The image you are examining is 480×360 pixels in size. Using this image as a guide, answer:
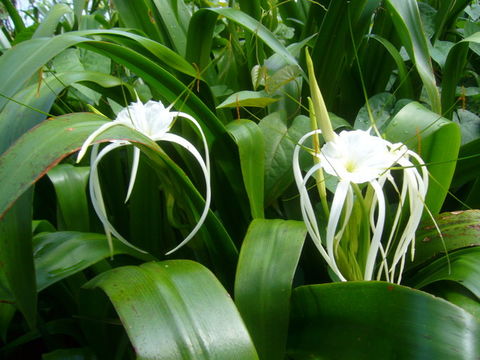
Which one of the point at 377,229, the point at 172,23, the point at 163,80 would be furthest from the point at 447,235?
the point at 172,23

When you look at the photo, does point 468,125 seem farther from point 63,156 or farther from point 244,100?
point 63,156

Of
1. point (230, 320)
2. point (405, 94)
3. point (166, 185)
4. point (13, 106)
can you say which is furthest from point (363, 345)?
point (405, 94)

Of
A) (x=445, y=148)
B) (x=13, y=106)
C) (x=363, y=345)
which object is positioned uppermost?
(x=13, y=106)

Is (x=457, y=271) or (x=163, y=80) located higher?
(x=163, y=80)

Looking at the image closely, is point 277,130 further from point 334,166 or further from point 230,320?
point 230,320

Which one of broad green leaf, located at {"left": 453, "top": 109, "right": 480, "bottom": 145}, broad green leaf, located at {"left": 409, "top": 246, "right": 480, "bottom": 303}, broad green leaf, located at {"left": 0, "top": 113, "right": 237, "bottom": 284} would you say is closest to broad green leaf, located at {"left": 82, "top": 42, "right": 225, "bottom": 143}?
broad green leaf, located at {"left": 0, "top": 113, "right": 237, "bottom": 284}

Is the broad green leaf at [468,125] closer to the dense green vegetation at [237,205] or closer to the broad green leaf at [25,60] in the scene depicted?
the dense green vegetation at [237,205]
